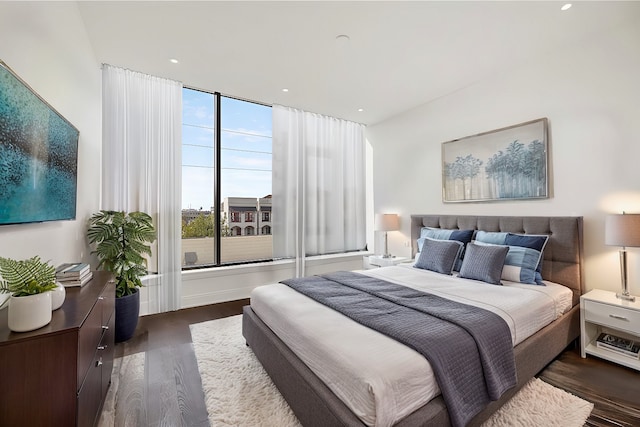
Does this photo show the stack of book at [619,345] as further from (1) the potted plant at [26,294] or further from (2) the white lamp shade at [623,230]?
(1) the potted plant at [26,294]

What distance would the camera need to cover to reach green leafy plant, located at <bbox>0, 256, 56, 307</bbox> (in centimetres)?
113

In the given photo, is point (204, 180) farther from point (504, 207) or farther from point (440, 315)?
point (504, 207)

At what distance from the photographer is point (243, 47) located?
2.83m

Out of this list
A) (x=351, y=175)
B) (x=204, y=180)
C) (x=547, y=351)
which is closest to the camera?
(x=547, y=351)

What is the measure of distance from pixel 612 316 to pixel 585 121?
1.75 m

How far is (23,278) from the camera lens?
118 cm

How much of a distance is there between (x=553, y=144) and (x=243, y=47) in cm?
328

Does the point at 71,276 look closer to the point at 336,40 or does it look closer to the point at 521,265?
the point at 336,40

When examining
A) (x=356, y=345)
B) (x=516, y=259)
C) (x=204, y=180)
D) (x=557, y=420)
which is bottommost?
(x=557, y=420)

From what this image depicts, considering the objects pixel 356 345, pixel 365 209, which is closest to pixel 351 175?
pixel 365 209

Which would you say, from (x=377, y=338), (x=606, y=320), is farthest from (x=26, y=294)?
(x=606, y=320)

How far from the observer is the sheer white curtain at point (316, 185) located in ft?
14.5

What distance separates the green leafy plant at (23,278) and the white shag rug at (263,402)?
1.22 metres

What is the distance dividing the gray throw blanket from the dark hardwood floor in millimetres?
685
